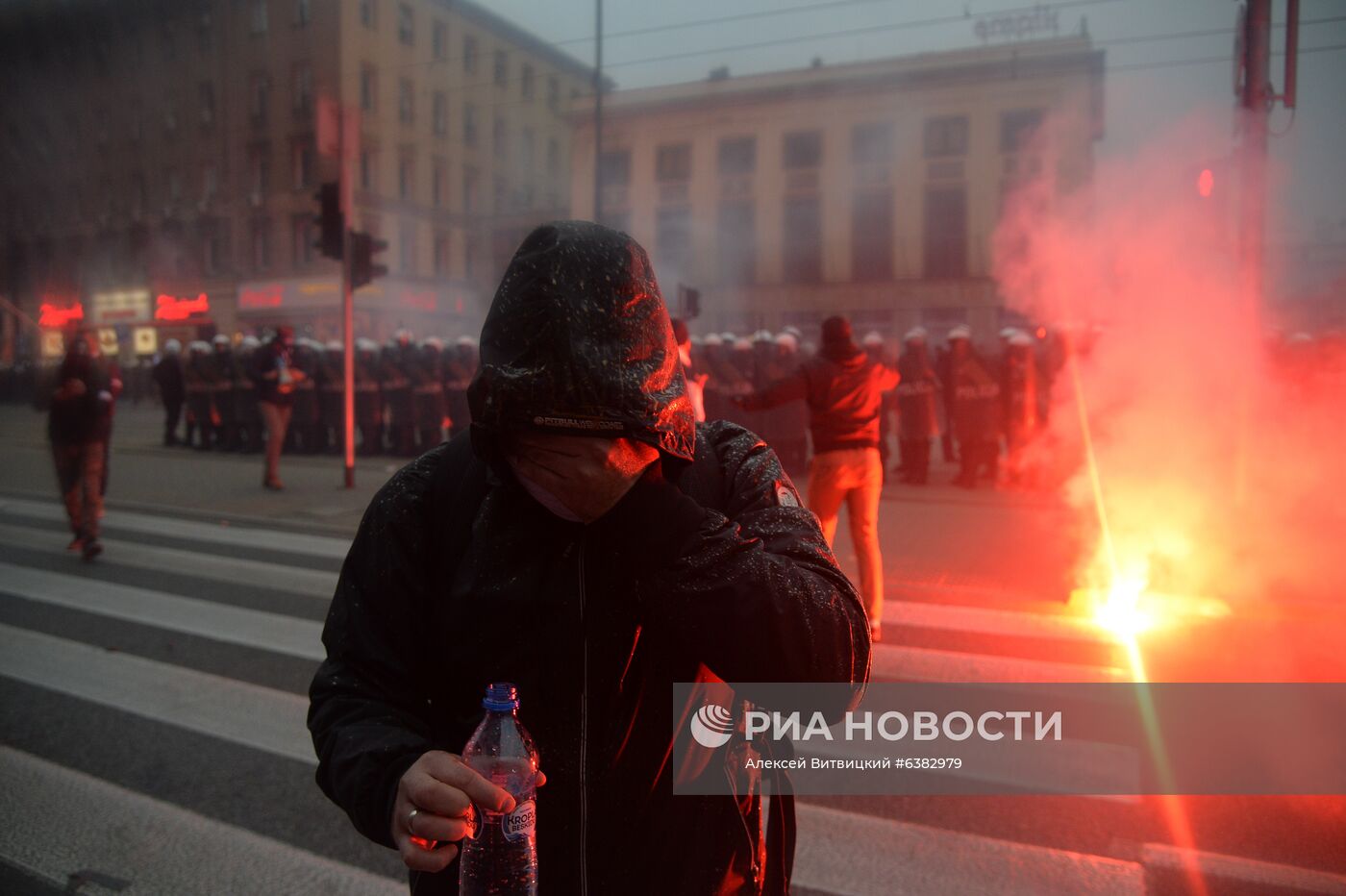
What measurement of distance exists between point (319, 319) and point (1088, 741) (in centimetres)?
3810

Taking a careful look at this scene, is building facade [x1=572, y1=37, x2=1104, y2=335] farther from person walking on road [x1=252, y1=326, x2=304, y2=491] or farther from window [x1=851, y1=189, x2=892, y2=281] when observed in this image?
person walking on road [x1=252, y1=326, x2=304, y2=491]

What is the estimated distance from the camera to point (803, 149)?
37.5m

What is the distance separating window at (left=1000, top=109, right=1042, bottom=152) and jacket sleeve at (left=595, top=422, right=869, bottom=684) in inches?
1341

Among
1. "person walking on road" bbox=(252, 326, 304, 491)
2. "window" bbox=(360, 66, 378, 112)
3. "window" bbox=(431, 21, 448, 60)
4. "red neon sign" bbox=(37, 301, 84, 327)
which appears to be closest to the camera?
"person walking on road" bbox=(252, 326, 304, 491)

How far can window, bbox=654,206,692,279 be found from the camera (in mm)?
39406

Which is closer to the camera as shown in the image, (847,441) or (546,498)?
(546,498)

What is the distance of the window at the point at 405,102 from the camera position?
89.9ft

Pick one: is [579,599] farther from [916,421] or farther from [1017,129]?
[1017,129]

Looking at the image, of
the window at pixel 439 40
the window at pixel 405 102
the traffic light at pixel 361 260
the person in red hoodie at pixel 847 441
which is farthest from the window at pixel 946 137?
the person in red hoodie at pixel 847 441

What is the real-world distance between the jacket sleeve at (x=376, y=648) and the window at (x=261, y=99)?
24861 millimetres

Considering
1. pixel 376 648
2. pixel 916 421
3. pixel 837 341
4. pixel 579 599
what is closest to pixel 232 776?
pixel 376 648

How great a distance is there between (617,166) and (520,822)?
42199mm

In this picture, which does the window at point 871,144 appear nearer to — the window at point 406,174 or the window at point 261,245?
the window at point 406,174

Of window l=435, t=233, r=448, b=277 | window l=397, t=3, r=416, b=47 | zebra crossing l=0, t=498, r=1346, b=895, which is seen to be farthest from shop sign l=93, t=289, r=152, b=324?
zebra crossing l=0, t=498, r=1346, b=895
